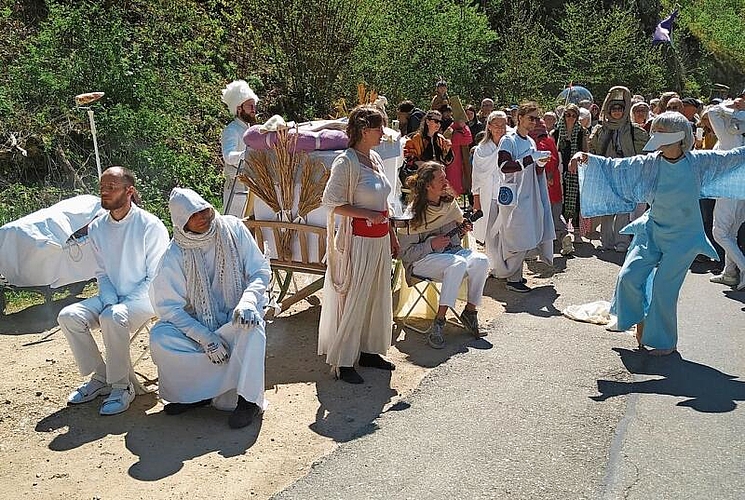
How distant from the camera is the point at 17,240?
7.36m

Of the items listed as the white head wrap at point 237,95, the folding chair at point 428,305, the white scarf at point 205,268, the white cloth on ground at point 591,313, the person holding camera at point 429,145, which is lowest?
the white cloth on ground at point 591,313

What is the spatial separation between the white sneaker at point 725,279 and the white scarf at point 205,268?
6.02 m

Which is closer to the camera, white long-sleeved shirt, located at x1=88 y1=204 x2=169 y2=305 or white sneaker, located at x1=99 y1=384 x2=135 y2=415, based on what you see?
white sneaker, located at x1=99 y1=384 x2=135 y2=415

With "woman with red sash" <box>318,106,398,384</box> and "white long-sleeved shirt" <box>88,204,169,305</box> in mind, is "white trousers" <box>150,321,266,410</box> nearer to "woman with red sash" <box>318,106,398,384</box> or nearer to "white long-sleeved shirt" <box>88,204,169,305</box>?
"white long-sleeved shirt" <box>88,204,169,305</box>

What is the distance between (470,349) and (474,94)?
1660 cm

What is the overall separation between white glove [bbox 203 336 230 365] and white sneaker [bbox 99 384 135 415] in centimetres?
73

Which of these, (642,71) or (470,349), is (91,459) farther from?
(642,71)

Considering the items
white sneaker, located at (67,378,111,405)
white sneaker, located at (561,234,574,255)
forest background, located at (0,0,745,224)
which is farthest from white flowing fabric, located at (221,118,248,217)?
white sneaker, located at (561,234,574,255)

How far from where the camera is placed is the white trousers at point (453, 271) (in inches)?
265

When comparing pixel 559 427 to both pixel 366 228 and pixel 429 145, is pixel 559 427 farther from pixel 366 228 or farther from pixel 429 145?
pixel 429 145

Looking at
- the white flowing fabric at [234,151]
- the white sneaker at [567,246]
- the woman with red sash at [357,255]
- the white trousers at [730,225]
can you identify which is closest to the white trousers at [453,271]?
the woman with red sash at [357,255]

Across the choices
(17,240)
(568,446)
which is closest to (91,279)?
(17,240)

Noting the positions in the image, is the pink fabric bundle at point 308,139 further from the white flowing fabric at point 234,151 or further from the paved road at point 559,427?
the paved road at point 559,427

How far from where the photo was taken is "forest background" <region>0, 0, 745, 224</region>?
11.1 meters
